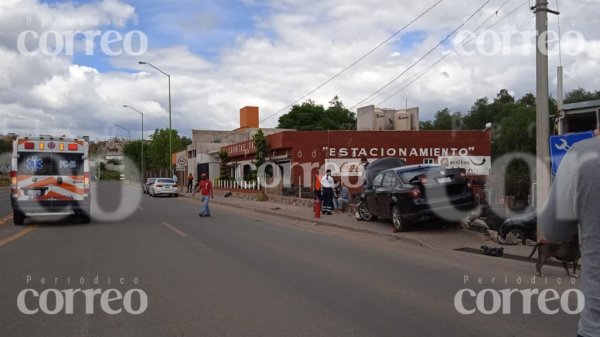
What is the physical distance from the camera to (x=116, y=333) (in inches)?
224

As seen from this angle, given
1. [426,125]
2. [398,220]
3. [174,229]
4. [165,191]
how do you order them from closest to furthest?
[398,220] < [174,229] < [165,191] < [426,125]

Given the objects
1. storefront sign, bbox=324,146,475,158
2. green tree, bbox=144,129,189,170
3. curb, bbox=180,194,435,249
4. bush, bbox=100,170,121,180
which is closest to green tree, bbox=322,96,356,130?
green tree, bbox=144,129,189,170

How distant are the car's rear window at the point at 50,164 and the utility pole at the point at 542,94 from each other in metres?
13.5

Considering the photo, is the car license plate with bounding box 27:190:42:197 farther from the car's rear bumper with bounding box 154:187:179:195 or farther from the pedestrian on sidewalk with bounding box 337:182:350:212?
the car's rear bumper with bounding box 154:187:179:195

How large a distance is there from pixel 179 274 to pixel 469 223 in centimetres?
778

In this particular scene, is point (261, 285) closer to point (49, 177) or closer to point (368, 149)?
point (49, 177)

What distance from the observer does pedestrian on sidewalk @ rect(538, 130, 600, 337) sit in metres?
2.47

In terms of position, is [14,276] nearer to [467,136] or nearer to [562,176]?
[562,176]

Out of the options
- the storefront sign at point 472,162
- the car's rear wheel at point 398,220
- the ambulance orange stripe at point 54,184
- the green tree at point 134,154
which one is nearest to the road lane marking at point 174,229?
the ambulance orange stripe at point 54,184

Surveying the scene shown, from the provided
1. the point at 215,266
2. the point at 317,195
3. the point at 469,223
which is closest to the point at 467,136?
the point at 317,195

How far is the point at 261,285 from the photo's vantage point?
312 inches

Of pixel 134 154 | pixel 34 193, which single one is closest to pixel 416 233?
pixel 34 193

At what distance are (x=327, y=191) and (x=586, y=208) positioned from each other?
57.0 ft

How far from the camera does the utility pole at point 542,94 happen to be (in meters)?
11.0
